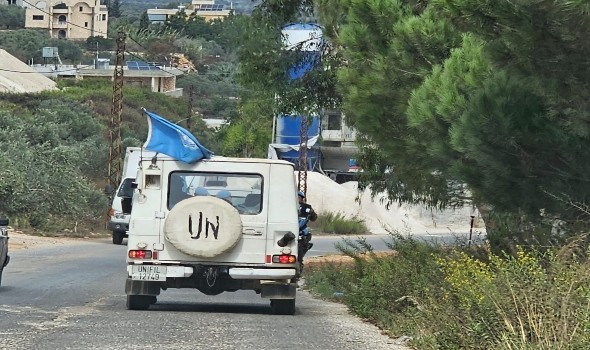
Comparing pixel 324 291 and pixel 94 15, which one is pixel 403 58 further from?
pixel 94 15

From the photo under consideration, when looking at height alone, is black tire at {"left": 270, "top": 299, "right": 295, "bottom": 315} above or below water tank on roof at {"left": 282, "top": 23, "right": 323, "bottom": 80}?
below

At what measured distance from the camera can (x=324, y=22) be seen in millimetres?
20562

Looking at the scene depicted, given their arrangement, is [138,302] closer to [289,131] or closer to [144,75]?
[289,131]

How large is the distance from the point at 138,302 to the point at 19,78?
78.8 metres

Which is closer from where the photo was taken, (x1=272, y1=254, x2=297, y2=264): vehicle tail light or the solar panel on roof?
(x1=272, y1=254, x2=297, y2=264): vehicle tail light

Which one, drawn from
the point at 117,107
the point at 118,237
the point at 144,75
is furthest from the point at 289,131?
the point at 144,75

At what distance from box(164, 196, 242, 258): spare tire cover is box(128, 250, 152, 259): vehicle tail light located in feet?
1.43

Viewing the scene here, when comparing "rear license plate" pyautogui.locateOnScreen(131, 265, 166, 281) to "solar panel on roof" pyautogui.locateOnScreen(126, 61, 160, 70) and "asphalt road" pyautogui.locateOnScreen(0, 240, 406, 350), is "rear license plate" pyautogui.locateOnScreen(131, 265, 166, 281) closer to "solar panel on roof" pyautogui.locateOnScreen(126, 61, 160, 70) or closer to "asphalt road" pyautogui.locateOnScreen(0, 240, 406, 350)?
"asphalt road" pyautogui.locateOnScreen(0, 240, 406, 350)

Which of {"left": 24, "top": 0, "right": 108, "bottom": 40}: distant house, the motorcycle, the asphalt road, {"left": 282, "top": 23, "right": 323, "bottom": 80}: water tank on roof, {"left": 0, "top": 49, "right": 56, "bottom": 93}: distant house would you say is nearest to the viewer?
the asphalt road

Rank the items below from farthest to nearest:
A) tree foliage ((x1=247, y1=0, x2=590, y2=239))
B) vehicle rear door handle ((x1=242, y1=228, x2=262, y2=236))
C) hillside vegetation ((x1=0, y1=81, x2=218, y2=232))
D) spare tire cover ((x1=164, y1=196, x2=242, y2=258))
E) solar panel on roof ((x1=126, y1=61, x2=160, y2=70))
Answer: solar panel on roof ((x1=126, y1=61, x2=160, y2=70)) < hillside vegetation ((x1=0, y1=81, x2=218, y2=232)) < vehicle rear door handle ((x1=242, y1=228, x2=262, y2=236)) < spare tire cover ((x1=164, y1=196, x2=242, y2=258)) < tree foliage ((x1=247, y1=0, x2=590, y2=239))

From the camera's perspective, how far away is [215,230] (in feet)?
49.0

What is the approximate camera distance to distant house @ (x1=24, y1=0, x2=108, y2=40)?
159 m

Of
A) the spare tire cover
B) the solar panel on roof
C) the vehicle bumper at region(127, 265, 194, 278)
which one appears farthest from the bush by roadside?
the solar panel on roof

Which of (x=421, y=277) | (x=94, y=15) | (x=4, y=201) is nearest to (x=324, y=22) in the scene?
(x=421, y=277)
